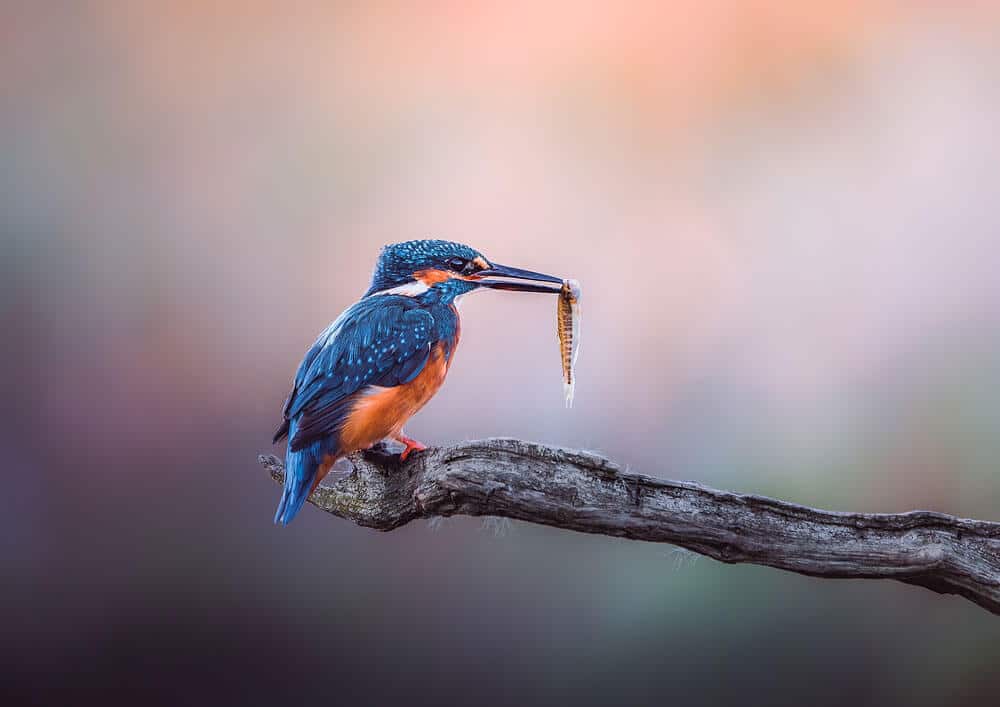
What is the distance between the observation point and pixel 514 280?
2.30 m

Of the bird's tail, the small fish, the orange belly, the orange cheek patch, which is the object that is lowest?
the bird's tail

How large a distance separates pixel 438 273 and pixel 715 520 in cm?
96

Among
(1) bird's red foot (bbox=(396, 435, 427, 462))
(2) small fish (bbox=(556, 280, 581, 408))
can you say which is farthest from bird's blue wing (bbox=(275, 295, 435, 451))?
(2) small fish (bbox=(556, 280, 581, 408))

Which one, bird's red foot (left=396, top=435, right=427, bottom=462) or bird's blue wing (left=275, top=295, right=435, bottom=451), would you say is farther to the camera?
bird's red foot (left=396, top=435, right=427, bottom=462)

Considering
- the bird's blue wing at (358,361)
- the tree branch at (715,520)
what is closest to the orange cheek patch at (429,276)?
the bird's blue wing at (358,361)

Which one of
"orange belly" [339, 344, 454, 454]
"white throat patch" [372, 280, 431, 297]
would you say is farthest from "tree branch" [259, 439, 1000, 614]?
"white throat patch" [372, 280, 431, 297]

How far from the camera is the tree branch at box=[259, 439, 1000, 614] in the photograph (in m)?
1.87

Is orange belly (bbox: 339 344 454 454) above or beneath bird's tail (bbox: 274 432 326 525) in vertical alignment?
above

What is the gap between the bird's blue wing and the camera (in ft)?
6.67

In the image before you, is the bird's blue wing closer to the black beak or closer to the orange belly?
the orange belly

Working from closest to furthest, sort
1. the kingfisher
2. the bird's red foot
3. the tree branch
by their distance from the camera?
the tree branch, the kingfisher, the bird's red foot

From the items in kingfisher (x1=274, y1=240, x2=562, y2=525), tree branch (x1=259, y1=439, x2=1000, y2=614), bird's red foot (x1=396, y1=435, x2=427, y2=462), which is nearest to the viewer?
tree branch (x1=259, y1=439, x2=1000, y2=614)

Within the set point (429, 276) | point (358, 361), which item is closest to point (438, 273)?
point (429, 276)

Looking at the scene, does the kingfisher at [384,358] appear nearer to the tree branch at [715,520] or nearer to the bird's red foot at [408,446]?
the bird's red foot at [408,446]
